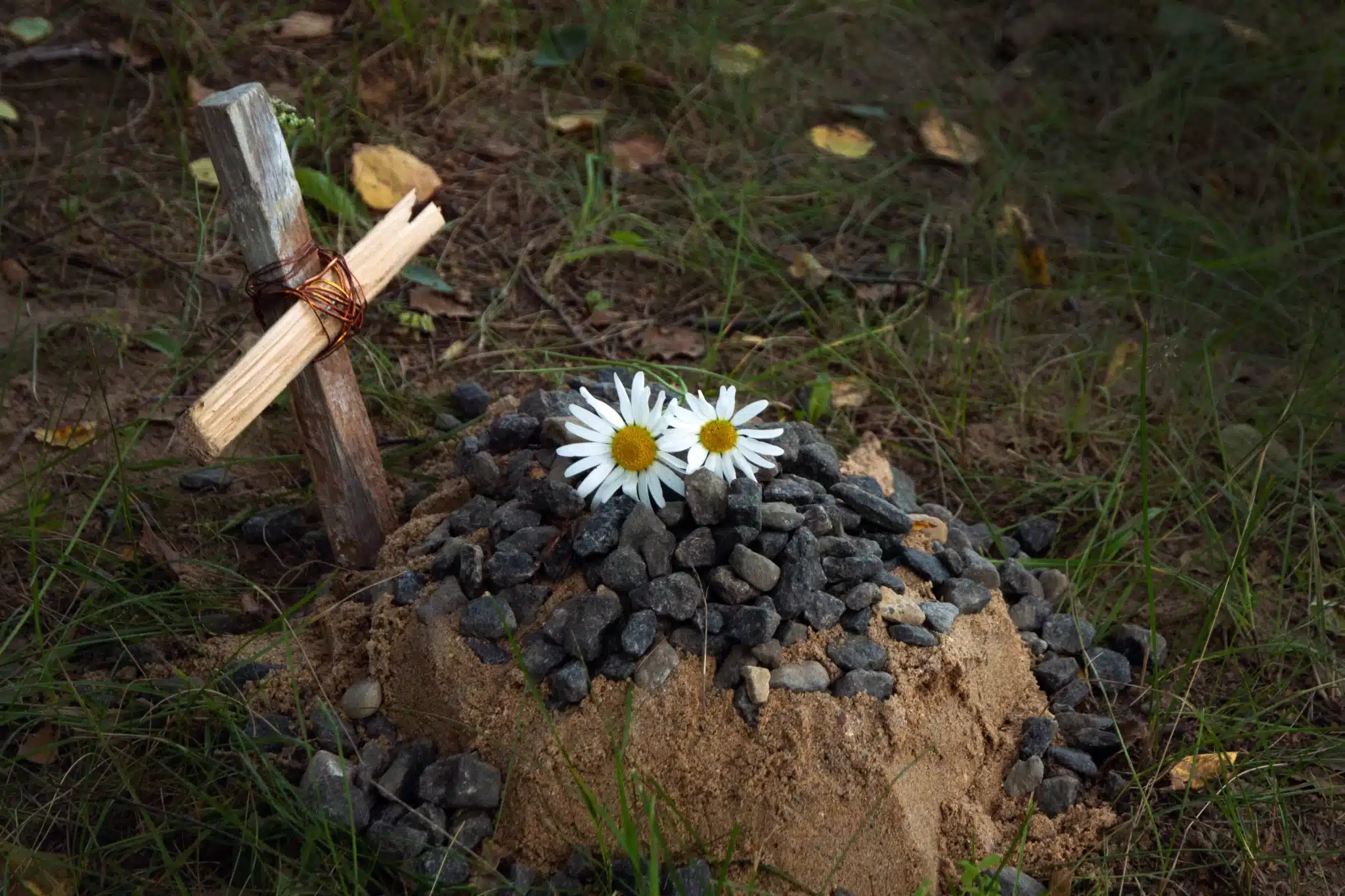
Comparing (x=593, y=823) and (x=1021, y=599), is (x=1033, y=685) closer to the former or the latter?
(x=1021, y=599)

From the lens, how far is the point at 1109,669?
232cm

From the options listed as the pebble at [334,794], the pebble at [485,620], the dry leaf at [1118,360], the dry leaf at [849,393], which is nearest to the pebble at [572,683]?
the pebble at [485,620]

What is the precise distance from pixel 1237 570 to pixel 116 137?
3162 millimetres

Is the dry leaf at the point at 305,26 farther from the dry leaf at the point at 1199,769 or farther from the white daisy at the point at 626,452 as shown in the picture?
the dry leaf at the point at 1199,769

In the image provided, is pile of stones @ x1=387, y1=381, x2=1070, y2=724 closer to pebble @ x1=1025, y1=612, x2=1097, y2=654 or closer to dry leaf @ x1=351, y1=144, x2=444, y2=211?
pebble @ x1=1025, y1=612, x2=1097, y2=654

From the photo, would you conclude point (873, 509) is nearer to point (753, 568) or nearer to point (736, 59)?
point (753, 568)

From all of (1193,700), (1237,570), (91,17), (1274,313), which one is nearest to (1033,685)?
(1193,700)

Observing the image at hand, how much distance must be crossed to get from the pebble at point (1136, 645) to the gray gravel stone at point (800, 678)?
76 centimetres

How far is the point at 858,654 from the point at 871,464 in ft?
2.31

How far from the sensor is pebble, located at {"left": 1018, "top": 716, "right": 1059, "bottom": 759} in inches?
84.1

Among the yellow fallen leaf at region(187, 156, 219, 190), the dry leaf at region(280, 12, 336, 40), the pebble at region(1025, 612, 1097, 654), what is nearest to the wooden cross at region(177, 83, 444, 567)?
the yellow fallen leaf at region(187, 156, 219, 190)

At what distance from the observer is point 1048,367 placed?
3.19 m

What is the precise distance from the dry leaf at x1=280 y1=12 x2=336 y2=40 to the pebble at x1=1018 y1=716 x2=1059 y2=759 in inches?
119

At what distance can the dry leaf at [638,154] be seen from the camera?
3676 millimetres
